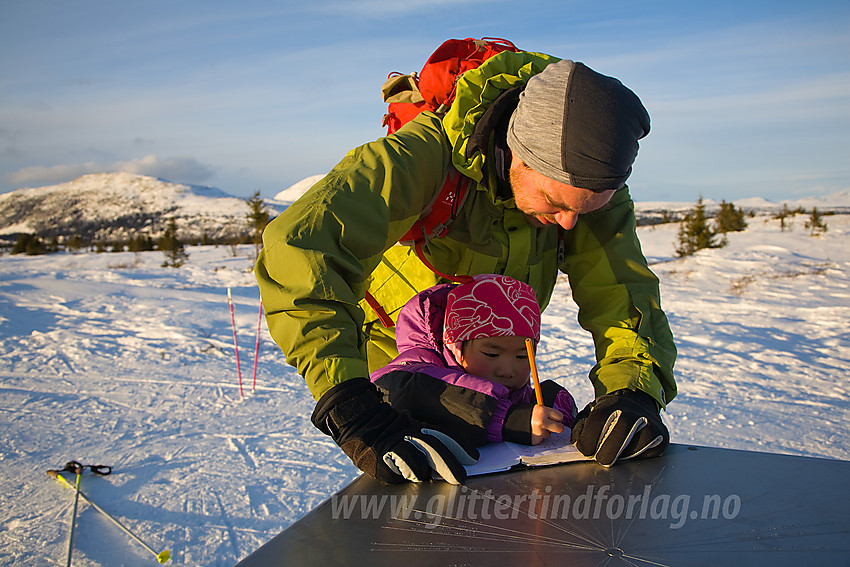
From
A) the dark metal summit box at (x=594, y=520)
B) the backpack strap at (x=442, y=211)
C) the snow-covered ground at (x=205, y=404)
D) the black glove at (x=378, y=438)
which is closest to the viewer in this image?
the dark metal summit box at (x=594, y=520)

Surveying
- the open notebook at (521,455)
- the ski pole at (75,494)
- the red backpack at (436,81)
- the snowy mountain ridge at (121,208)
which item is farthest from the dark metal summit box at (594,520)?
the snowy mountain ridge at (121,208)

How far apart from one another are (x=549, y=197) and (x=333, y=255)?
0.66 metres

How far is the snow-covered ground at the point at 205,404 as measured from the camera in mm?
2531

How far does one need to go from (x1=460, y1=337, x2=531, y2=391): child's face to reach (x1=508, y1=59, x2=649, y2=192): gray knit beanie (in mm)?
589

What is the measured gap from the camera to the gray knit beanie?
1.48 meters

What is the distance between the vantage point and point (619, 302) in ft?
6.42

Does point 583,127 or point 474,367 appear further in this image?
point 474,367

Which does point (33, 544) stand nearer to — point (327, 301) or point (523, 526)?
point (327, 301)

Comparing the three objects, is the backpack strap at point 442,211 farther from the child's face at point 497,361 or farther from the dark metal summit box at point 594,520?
the dark metal summit box at point 594,520

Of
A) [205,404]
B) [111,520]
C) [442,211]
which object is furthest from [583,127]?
[205,404]

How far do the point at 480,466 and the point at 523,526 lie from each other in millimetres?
313

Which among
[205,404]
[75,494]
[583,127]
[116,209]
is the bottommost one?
[116,209]

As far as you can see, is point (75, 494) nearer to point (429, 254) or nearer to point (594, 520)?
point (429, 254)

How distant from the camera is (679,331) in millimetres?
6230
